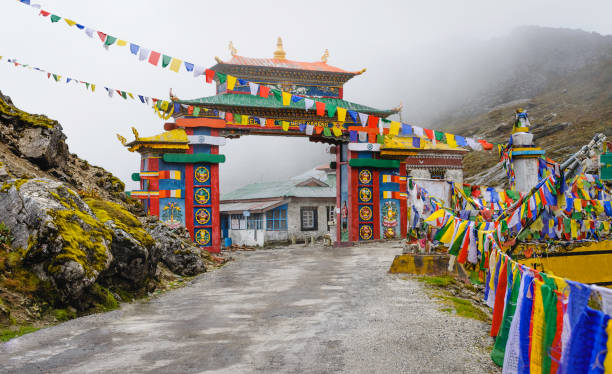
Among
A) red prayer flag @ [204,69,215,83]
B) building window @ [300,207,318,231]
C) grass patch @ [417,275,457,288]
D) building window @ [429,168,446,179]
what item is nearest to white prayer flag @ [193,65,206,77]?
red prayer flag @ [204,69,215,83]

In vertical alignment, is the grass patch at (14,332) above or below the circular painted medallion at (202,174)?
below

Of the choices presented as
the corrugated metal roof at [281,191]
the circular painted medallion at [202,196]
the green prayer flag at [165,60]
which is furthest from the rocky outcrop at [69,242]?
the corrugated metal roof at [281,191]

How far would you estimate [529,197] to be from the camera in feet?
28.6

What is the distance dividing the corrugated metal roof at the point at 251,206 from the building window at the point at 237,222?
1.82 ft

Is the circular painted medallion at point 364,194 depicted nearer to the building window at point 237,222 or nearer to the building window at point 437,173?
the building window at point 237,222

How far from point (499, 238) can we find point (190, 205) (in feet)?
50.0

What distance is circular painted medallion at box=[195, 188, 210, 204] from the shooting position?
865 inches

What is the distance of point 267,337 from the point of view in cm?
697

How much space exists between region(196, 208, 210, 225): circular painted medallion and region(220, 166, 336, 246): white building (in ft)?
30.3

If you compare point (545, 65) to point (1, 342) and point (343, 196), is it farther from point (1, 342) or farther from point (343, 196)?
point (1, 342)

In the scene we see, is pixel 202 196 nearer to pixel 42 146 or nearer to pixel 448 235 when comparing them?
pixel 42 146

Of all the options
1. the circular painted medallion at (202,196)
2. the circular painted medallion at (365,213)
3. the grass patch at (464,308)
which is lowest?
the grass patch at (464,308)

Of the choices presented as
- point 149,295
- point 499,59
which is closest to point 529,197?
point 149,295

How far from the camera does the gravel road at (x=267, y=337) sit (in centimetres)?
571
